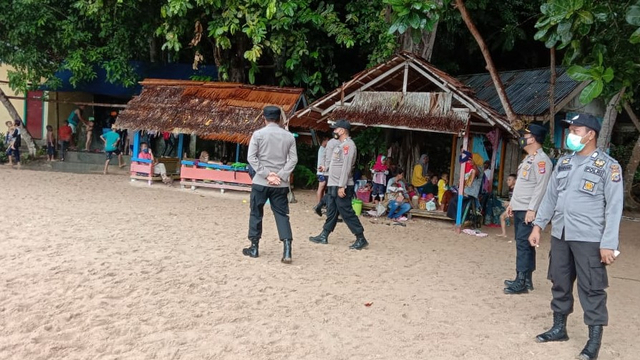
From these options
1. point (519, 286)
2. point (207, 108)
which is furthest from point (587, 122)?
point (207, 108)

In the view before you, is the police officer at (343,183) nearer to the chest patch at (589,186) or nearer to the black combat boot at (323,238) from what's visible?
the black combat boot at (323,238)

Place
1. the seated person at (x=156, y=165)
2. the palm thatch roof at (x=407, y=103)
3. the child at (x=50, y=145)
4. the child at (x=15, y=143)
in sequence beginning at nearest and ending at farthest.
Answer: the palm thatch roof at (x=407, y=103) < the seated person at (x=156, y=165) < the child at (x=15, y=143) < the child at (x=50, y=145)

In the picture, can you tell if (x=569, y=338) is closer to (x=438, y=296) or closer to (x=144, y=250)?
(x=438, y=296)

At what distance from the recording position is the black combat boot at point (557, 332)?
430 cm

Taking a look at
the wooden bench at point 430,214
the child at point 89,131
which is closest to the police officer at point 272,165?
the wooden bench at point 430,214

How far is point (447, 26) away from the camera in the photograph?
45.3 feet

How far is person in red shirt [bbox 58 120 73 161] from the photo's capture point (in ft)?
52.1

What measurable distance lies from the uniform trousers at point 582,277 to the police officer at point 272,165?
292 cm

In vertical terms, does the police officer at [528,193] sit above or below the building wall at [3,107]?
below

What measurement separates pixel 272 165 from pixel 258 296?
5.39 feet

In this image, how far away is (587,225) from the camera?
397 centimetres

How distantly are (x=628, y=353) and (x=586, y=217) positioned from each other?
120 centimetres

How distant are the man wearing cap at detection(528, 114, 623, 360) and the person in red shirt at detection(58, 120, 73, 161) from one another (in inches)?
592

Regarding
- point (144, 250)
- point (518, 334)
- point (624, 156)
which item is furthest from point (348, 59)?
point (518, 334)
